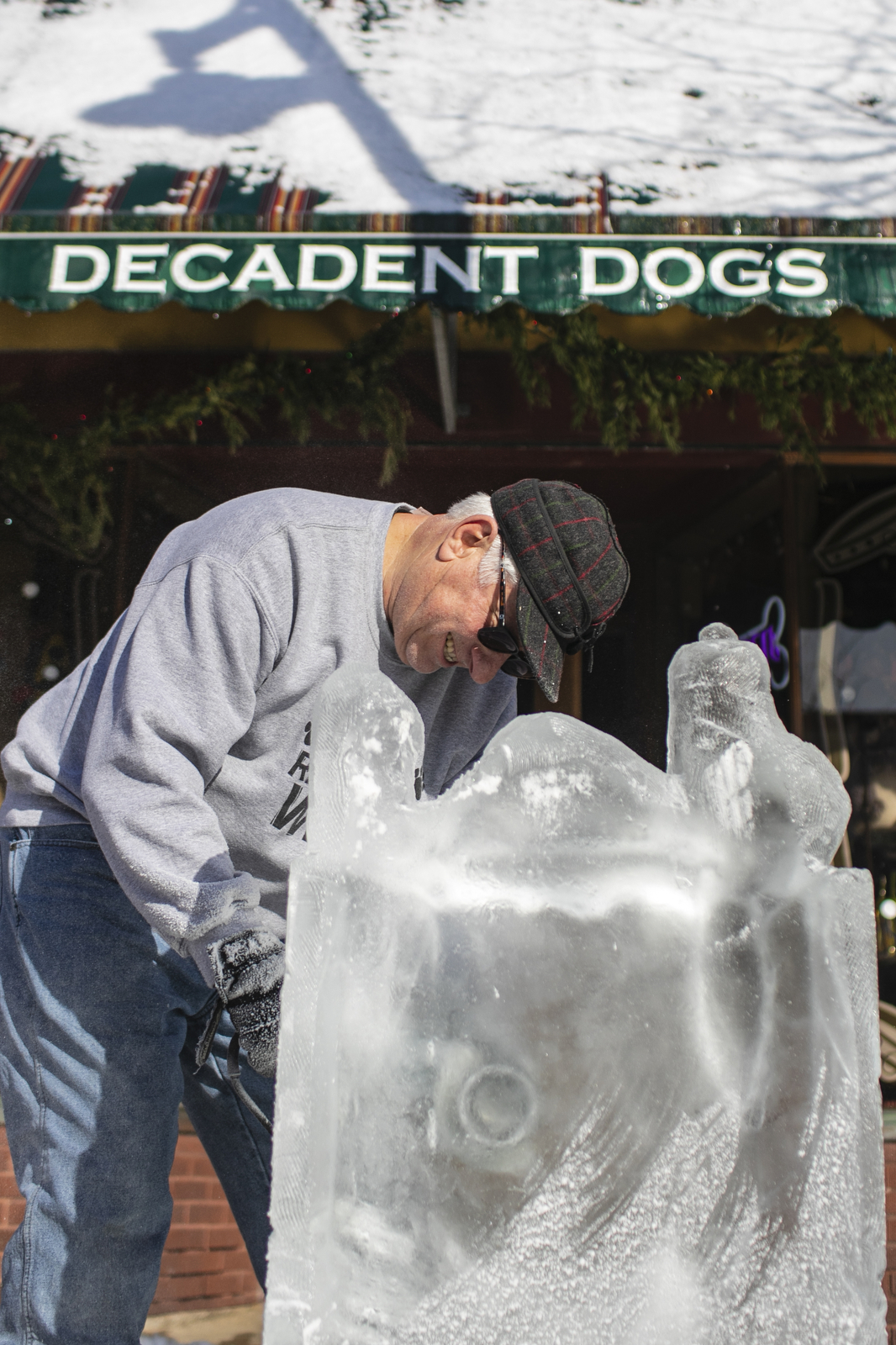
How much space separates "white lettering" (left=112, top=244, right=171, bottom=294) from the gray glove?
6.37ft

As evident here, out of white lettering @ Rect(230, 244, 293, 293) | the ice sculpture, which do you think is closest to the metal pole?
white lettering @ Rect(230, 244, 293, 293)

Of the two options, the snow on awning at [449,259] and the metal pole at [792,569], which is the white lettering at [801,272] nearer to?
the snow on awning at [449,259]

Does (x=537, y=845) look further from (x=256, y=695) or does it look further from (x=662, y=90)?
(x=662, y=90)

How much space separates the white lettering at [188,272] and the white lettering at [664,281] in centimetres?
108

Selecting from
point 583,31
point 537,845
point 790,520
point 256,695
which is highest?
point 583,31

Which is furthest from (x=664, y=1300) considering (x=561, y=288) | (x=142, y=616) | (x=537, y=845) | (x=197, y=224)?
(x=197, y=224)

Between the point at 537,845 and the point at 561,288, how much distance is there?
192cm

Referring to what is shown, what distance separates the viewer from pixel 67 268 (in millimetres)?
2713

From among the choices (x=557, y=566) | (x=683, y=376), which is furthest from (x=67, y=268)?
(x=683, y=376)

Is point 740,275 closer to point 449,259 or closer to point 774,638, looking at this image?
point 449,259

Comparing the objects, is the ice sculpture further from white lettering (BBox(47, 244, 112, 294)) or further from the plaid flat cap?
white lettering (BBox(47, 244, 112, 294))

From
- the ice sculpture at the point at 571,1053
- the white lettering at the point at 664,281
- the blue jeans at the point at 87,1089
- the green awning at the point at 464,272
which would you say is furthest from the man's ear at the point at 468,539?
the white lettering at the point at 664,281

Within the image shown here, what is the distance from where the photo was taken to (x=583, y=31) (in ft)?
11.5

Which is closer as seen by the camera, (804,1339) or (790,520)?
(804,1339)
